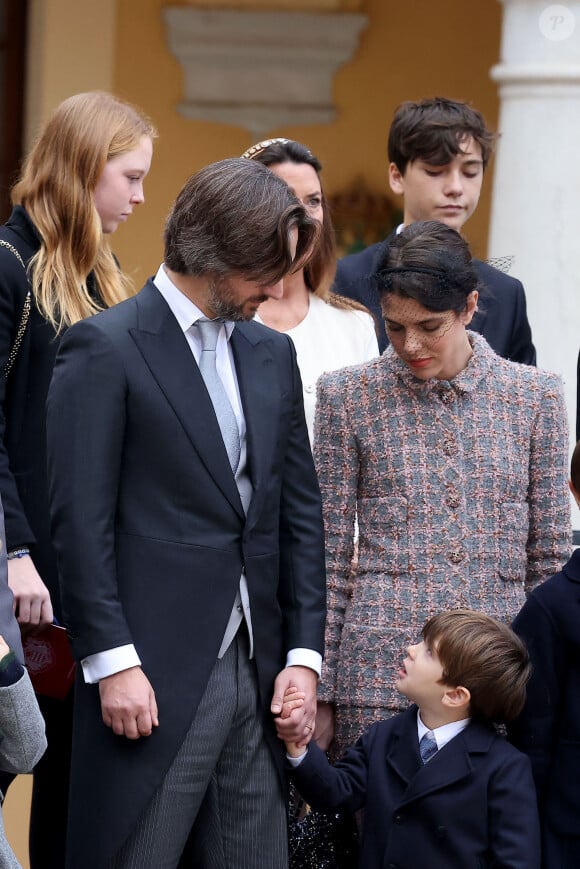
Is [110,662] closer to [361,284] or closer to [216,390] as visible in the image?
[216,390]

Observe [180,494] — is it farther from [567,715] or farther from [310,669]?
[567,715]

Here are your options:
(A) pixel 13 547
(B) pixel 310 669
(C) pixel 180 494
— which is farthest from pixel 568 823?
(A) pixel 13 547

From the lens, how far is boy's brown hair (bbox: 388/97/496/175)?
4246 millimetres

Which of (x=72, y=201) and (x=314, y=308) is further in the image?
(x=314, y=308)

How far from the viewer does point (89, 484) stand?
111 inches

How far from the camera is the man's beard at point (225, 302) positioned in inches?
115

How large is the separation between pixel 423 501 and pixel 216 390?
56cm

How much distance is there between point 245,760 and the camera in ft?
9.84

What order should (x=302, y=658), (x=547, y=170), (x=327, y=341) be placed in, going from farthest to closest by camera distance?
(x=547, y=170) → (x=327, y=341) → (x=302, y=658)

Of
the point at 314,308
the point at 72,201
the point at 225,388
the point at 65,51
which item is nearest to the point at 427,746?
the point at 225,388

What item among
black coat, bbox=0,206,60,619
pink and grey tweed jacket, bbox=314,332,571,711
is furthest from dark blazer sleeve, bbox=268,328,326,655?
black coat, bbox=0,206,60,619

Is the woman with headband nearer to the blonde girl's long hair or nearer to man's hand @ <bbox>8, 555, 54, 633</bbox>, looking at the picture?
the blonde girl's long hair

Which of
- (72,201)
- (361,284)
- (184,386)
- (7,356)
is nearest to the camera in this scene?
(184,386)

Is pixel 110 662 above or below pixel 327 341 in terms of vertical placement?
below
